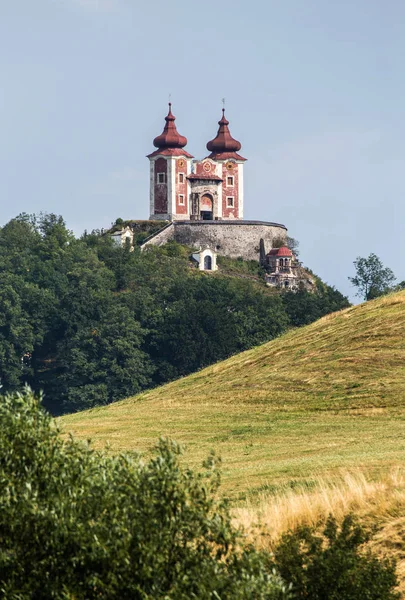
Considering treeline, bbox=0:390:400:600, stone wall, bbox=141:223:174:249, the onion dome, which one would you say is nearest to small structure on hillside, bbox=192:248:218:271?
stone wall, bbox=141:223:174:249

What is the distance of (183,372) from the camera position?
122 metres

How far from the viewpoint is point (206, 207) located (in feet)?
464

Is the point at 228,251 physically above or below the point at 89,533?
above

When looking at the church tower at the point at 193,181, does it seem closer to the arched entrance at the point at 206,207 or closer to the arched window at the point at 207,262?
the arched entrance at the point at 206,207

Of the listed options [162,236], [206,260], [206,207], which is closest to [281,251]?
[206,260]

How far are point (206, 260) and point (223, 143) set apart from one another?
48.8ft

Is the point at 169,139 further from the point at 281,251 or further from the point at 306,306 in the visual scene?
the point at 306,306

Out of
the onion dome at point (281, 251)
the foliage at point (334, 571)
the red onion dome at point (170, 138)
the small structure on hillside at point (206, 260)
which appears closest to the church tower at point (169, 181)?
the red onion dome at point (170, 138)

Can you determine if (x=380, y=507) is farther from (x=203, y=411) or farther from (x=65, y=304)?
(x=65, y=304)

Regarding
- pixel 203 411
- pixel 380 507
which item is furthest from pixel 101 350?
pixel 380 507

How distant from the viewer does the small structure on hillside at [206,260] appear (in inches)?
5389

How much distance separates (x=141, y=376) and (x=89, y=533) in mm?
106087

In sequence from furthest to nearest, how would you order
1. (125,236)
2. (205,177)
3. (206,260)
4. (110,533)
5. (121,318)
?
(125,236)
(205,177)
(206,260)
(121,318)
(110,533)

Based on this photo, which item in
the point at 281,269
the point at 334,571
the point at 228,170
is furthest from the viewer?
the point at 228,170
